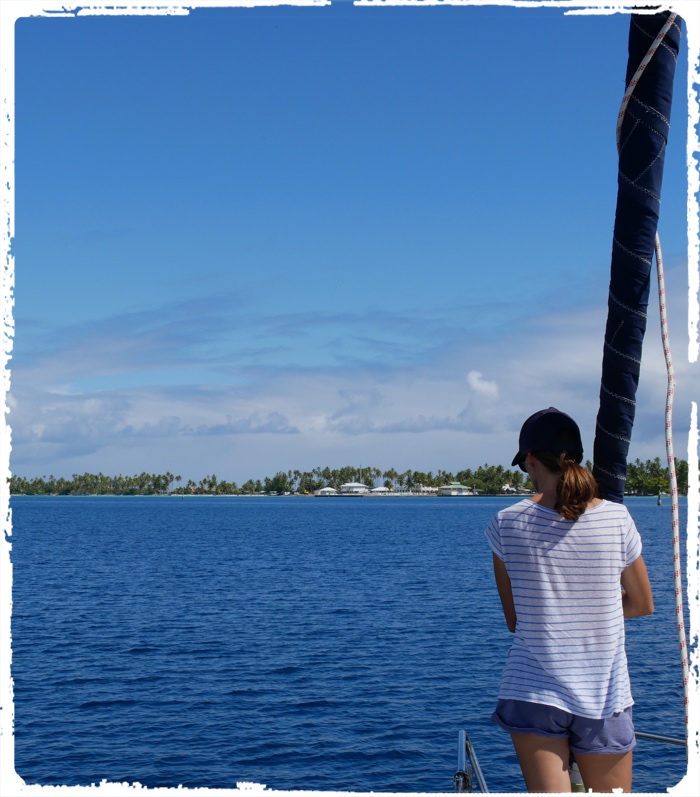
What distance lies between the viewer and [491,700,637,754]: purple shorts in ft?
10.3

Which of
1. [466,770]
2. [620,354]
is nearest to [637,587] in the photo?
[620,354]

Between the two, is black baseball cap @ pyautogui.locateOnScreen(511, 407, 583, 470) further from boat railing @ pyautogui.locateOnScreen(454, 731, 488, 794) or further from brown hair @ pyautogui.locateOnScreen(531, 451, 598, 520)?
boat railing @ pyautogui.locateOnScreen(454, 731, 488, 794)

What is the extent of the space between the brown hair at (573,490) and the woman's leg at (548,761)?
89 cm

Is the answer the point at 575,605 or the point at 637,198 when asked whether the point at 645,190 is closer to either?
the point at 637,198

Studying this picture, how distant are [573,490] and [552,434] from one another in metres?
0.25

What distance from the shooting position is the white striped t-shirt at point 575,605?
10.4 feet

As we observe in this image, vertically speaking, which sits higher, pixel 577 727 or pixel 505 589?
pixel 505 589

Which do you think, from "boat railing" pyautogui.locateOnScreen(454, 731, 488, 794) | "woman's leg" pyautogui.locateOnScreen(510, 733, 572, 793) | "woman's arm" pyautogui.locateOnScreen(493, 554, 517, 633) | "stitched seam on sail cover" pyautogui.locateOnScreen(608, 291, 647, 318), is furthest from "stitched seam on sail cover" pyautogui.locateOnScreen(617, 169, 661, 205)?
"boat railing" pyautogui.locateOnScreen(454, 731, 488, 794)

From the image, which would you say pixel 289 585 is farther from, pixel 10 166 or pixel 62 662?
pixel 10 166

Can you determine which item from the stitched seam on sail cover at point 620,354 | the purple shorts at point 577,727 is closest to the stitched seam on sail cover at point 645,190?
the stitched seam on sail cover at point 620,354

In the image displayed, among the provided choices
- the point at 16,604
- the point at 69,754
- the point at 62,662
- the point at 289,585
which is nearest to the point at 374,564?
the point at 289,585

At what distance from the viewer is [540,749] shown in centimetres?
319

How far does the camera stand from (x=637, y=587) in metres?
3.31

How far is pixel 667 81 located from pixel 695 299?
0.89 metres
